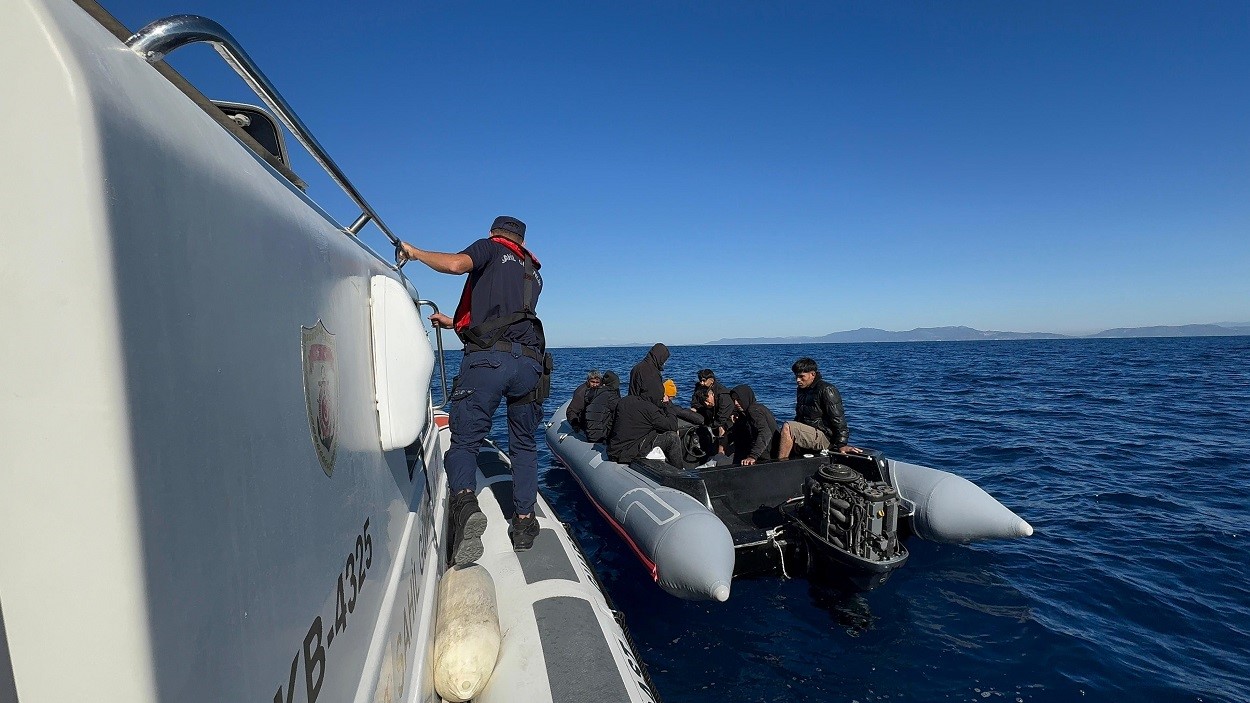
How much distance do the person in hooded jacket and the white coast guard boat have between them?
216 inches

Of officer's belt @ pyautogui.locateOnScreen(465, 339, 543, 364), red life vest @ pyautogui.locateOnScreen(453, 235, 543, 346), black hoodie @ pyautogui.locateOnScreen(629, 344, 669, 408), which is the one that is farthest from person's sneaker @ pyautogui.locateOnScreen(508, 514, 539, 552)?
black hoodie @ pyautogui.locateOnScreen(629, 344, 669, 408)

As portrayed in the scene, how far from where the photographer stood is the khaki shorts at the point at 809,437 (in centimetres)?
645

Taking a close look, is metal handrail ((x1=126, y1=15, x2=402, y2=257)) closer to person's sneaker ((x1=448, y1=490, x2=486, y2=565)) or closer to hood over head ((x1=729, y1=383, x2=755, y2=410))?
person's sneaker ((x1=448, y1=490, x2=486, y2=565))

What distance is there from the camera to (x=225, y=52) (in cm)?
121

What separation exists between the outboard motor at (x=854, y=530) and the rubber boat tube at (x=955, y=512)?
1.15 m

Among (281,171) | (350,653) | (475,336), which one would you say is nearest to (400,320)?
(281,171)

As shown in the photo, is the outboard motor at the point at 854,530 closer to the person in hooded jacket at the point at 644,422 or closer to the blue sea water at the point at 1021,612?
the blue sea water at the point at 1021,612

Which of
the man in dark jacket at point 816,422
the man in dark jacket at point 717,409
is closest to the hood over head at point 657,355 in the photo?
the man in dark jacket at point 717,409

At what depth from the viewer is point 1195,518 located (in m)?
6.76

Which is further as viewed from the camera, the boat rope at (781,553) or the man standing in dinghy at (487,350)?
the boat rope at (781,553)

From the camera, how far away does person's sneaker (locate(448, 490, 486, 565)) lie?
9.67 ft

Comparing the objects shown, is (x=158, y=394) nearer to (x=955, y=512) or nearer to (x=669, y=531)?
(x=669, y=531)

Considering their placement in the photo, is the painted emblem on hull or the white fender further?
the white fender

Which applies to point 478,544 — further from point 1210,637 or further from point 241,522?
point 1210,637
